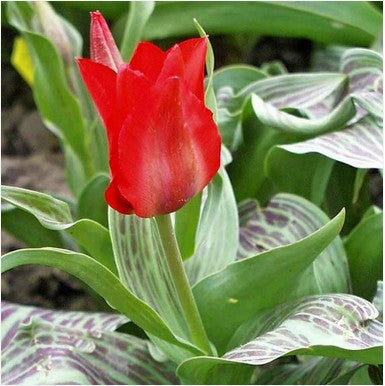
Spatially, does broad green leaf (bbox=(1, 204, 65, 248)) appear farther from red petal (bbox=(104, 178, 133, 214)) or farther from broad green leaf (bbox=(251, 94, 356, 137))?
red petal (bbox=(104, 178, 133, 214))

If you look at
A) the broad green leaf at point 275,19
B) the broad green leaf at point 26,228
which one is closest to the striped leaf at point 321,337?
the broad green leaf at point 26,228

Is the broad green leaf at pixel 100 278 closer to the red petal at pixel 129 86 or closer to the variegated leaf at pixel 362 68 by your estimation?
the red petal at pixel 129 86

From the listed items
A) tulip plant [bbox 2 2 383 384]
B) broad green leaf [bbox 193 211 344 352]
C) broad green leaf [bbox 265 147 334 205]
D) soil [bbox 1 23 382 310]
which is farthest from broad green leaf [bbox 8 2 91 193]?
broad green leaf [bbox 193 211 344 352]

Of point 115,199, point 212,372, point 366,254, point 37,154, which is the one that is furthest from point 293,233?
point 37,154

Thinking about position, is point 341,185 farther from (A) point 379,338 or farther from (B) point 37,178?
(B) point 37,178

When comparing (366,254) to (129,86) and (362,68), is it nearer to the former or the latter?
(362,68)

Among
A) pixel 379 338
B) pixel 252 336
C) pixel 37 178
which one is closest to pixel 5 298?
pixel 37 178
